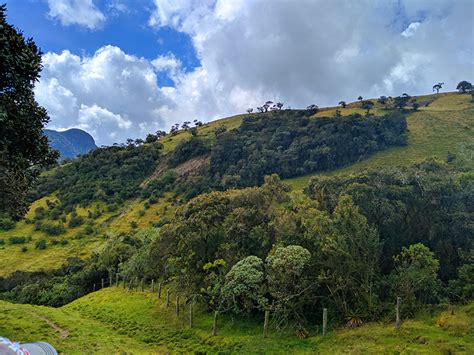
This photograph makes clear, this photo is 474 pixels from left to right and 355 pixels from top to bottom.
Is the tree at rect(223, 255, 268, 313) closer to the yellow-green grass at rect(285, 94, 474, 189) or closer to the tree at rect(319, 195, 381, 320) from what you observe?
the tree at rect(319, 195, 381, 320)

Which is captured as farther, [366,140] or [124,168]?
[124,168]

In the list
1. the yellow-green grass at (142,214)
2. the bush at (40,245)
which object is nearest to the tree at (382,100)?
the yellow-green grass at (142,214)

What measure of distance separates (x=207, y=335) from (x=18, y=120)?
802 inches

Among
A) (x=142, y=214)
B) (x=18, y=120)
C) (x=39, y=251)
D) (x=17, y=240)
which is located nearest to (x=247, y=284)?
(x=18, y=120)

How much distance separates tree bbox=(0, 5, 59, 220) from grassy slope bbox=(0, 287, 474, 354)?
9900 mm

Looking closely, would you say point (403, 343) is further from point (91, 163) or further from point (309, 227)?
point (91, 163)

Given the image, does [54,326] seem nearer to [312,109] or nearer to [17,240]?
[17,240]

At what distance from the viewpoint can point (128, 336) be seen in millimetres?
31156

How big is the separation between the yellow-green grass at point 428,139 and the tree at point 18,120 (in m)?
80.7

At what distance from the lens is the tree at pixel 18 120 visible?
19.4m

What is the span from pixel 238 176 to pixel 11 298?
6858 cm

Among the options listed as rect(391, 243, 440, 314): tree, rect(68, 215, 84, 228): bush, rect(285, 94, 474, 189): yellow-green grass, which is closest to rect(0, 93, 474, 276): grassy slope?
rect(285, 94, 474, 189): yellow-green grass

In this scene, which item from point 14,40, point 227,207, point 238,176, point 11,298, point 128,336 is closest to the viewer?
point 14,40

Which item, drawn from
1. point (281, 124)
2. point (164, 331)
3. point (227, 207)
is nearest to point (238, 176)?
point (281, 124)
